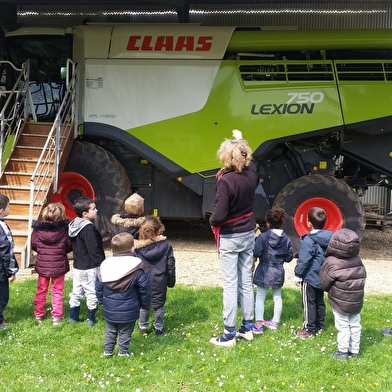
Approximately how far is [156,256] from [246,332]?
1.11 m

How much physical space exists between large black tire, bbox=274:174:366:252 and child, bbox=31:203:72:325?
381cm

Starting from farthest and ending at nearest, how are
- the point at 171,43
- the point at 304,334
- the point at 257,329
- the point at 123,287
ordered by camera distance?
the point at 171,43 < the point at 257,329 < the point at 304,334 < the point at 123,287

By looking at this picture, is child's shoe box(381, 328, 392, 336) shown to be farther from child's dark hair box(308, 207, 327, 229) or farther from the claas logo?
the claas logo

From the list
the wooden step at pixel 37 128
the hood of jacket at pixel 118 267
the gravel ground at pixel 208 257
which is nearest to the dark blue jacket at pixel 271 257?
the hood of jacket at pixel 118 267

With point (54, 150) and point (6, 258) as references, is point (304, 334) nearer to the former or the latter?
point (6, 258)

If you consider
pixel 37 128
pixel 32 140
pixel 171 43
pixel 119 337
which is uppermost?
pixel 171 43

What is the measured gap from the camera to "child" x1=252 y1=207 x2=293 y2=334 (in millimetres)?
4086

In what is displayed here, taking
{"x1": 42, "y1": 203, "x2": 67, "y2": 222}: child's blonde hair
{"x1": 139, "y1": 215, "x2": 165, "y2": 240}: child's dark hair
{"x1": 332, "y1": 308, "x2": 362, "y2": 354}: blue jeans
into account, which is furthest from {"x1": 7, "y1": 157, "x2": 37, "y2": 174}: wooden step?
{"x1": 332, "y1": 308, "x2": 362, "y2": 354}: blue jeans

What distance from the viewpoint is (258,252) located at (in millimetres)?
4141

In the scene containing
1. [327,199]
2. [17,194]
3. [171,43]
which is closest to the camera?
[17,194]

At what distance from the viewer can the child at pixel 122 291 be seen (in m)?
3.35

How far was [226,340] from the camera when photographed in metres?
3.72

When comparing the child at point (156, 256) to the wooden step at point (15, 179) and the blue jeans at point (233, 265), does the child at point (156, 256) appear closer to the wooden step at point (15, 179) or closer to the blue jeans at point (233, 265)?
the blue jeans at point (233, 265)

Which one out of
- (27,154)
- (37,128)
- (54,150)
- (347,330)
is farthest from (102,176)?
(347,330)
